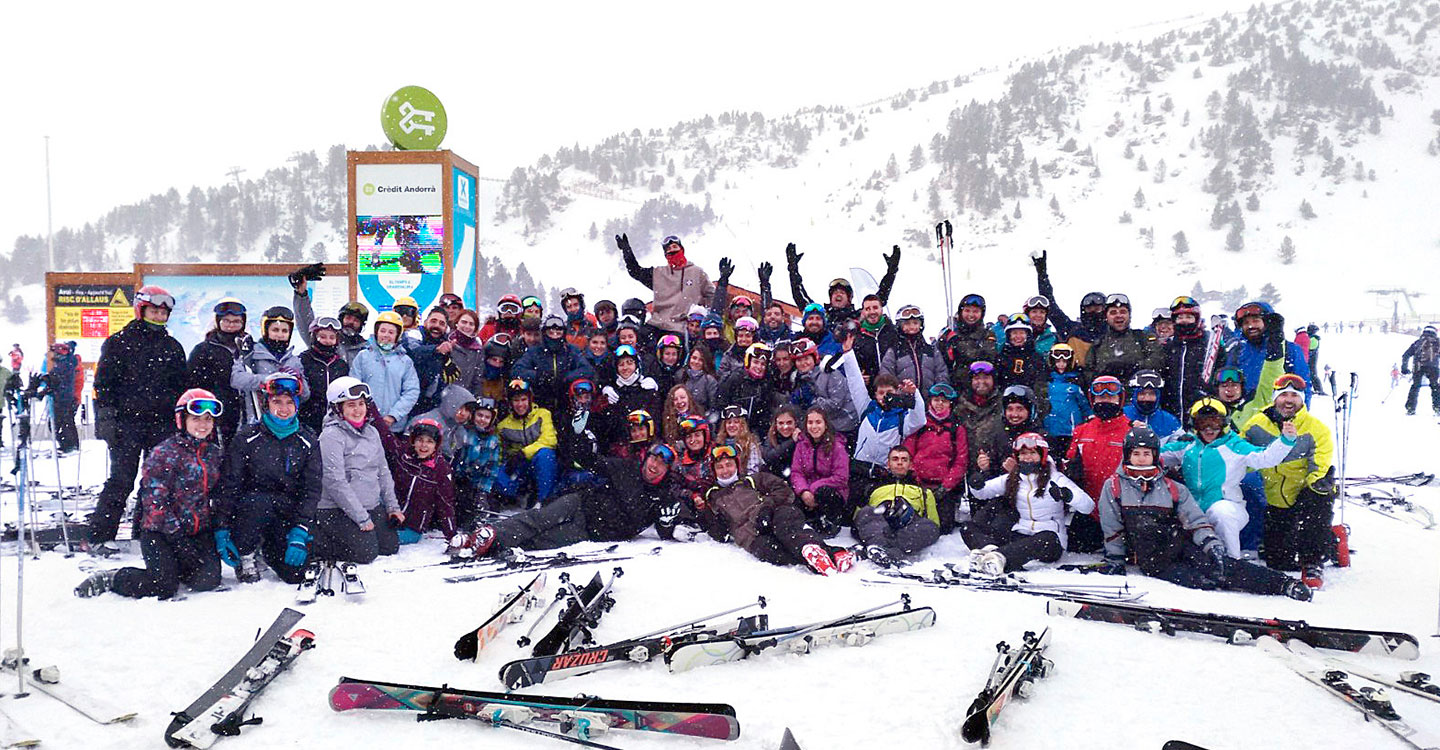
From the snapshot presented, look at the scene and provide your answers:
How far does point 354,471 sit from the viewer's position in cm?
574

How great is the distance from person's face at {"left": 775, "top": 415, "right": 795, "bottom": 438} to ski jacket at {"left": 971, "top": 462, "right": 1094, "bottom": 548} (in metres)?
1.76

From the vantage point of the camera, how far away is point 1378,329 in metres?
32.6

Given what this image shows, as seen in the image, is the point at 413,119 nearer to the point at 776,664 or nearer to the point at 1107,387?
the point at 1107,387

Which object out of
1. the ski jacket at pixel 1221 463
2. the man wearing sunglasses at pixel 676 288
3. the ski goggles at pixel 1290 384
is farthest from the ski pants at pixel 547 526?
the ski goggles at pixel 1290 384

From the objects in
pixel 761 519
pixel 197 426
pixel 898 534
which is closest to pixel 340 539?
pixel 197 426

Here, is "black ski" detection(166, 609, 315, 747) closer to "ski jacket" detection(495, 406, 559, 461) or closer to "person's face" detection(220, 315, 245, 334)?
"ski jacket" detection(495, 406, 559, 461)

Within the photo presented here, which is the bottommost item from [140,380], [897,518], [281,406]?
[897,518]

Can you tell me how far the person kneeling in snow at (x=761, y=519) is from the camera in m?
5.54

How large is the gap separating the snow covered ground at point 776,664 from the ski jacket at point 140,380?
3.07ft

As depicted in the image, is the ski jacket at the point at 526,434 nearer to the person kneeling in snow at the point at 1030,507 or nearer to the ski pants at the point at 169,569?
the ski pants at the point at 169,569

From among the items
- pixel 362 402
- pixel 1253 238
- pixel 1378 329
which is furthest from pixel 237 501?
pixel 1253 238

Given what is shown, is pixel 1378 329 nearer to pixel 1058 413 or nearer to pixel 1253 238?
pixel 1253 238

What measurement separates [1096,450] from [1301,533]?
133 cm

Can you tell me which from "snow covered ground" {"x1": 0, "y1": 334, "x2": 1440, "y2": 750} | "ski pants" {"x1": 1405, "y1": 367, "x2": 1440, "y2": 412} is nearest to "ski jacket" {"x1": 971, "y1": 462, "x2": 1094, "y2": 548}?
"snow covered ground" {"x1": 0, "y1": 334, "x2": 1440, "y2": 750}
